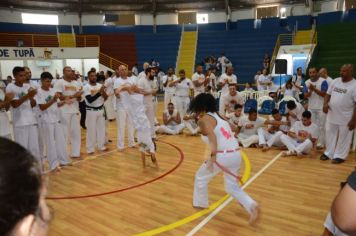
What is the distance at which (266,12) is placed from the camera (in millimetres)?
26953

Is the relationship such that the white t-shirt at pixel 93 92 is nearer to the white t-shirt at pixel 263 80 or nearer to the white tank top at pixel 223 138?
the white tank top at pixel 223 138

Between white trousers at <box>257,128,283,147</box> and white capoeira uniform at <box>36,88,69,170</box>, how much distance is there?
5136 millimetres

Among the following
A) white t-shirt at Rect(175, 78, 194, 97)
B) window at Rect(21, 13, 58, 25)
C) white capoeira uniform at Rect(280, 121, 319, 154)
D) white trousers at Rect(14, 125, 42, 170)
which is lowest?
white capoeira uniform at Rect(280, 121, 319, 154)

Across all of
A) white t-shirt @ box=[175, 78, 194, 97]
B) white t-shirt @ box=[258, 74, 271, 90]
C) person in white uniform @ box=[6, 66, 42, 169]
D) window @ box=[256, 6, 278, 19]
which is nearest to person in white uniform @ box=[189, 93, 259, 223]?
person in white uniform @ box=[6, 66, 42, 169]

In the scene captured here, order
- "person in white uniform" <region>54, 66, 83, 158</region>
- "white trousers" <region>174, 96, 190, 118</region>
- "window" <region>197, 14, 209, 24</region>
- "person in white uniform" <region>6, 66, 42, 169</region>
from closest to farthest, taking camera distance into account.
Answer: "person in white uniform" <region>6, 66, 42, 169</region> → "person in white uniform" <region>54, 66, 83, 158</region> → "white trousers" <region>174, 96, 190, 118</region> → "window" <region>197, 14, 209, 24</region>

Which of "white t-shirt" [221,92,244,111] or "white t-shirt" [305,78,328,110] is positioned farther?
"white t-shirt" [221,92,244,111]

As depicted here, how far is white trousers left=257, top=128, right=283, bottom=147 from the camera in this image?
26.2 ft

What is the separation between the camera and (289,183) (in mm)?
5648

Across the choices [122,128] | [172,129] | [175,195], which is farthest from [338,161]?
[122,128]

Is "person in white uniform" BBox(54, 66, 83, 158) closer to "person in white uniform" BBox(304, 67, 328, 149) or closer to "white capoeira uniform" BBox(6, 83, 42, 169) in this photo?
"white capoeira uniform" BBox(6, 83, 42, 169)

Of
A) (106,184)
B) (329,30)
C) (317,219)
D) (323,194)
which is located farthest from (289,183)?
(329,30)

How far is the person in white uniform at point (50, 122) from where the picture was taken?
245 inches

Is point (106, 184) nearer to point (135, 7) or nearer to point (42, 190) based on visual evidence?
point (42, 190)

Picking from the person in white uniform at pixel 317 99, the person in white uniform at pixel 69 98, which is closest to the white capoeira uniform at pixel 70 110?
the person in white uniform at pixel 69 98
